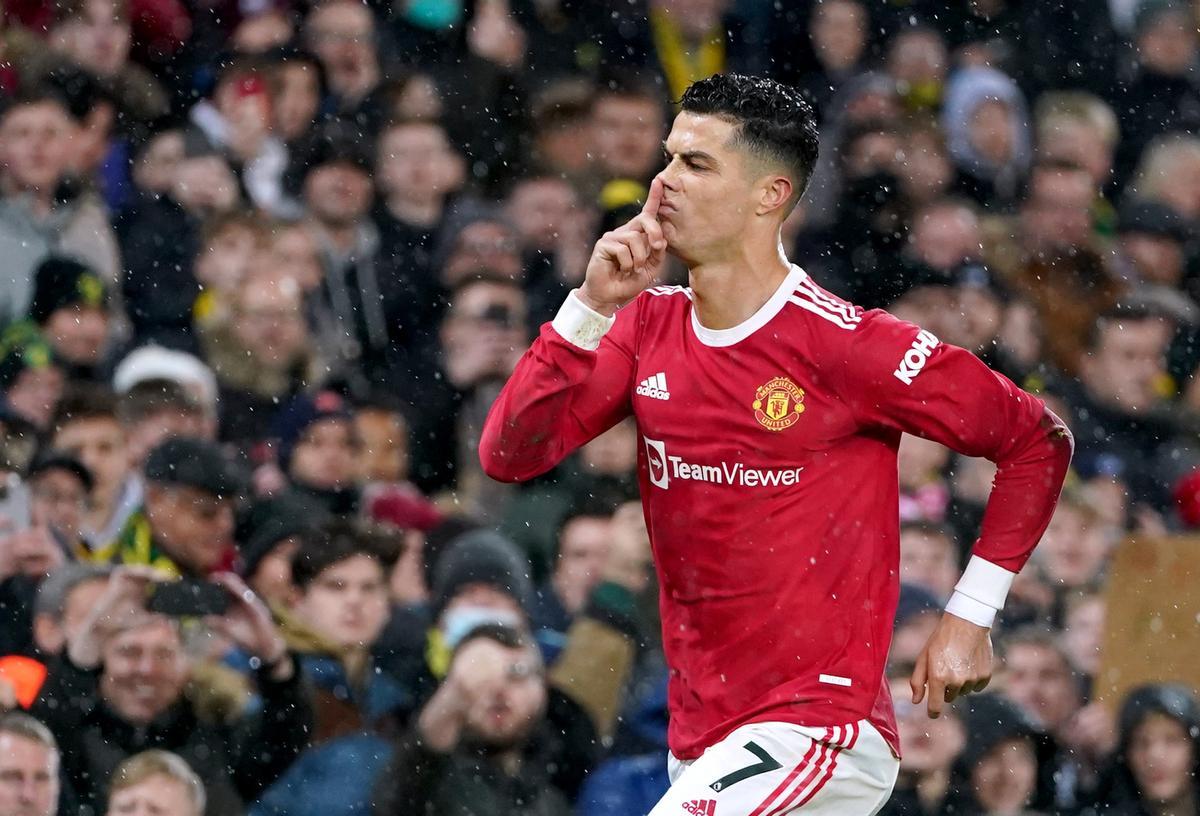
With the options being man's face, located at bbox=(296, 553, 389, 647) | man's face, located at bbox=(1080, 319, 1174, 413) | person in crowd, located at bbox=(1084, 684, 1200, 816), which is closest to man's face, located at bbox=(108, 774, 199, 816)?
man's face, located at bbox=(296, 553, 389, 647)

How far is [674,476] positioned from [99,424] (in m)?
3.40

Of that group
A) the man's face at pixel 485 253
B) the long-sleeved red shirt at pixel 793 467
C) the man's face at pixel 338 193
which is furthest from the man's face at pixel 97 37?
the long-sleeved red shirt at pixel 793 467

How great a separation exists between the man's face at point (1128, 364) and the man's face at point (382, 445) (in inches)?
116

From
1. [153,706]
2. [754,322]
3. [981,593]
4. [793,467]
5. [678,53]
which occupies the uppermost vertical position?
[754,322]

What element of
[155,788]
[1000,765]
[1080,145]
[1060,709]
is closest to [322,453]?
[155,788]

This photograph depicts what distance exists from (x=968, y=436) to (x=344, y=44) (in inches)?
216

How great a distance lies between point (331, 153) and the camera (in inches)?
335

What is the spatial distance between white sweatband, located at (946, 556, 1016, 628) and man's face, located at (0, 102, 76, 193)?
5066 mm

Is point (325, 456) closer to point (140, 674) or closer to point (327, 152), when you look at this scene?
point (140, 674)

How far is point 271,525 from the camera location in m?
6.76

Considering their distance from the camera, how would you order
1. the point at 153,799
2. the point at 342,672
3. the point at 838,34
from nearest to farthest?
the point at 153,799 → the point at 342,672 → the point at 838,34

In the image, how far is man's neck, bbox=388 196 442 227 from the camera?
8.55 meters

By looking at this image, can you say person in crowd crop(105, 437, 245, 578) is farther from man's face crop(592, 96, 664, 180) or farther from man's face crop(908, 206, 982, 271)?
man's face crop(908, 206, 982, 271)

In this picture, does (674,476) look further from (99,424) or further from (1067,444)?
(99,424)
